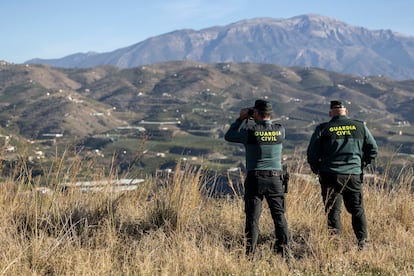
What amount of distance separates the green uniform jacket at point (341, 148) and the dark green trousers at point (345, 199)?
9 centimetres

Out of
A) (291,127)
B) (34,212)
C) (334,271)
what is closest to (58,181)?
(34,212)

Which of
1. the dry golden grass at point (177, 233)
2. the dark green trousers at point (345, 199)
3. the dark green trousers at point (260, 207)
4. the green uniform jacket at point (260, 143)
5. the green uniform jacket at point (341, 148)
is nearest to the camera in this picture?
the dry golden grass at point (177, 233)

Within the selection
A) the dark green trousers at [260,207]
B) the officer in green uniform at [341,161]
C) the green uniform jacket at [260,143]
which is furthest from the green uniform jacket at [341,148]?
the dark green trousers at [260,207]

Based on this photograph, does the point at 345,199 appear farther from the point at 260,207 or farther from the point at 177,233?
the point at 177,233

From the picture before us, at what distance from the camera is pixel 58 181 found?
6047mm

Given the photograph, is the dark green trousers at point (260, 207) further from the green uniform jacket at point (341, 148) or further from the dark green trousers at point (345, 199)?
the green uniform jacket at point (341, 148)

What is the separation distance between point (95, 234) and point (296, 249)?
232cm

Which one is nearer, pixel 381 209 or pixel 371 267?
pixel 371 267

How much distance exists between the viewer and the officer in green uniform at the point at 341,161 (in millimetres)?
5812

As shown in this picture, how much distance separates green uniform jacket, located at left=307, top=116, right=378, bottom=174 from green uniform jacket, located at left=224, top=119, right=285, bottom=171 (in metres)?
0.66

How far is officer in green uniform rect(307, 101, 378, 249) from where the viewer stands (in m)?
5.81

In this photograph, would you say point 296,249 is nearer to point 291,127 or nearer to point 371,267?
point 371,267

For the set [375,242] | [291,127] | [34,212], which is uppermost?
[34,212]

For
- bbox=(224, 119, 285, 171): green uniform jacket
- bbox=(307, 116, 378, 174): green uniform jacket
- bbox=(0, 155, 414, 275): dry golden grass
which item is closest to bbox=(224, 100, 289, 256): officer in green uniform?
bbox=(224, 119, 285, 171): green uniform jacket
